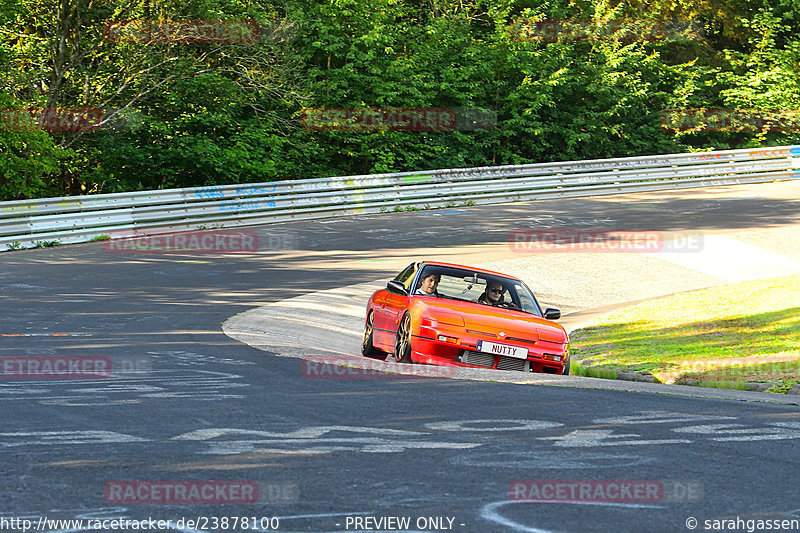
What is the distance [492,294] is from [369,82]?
2228 centimetres

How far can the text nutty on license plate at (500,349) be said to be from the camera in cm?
1179

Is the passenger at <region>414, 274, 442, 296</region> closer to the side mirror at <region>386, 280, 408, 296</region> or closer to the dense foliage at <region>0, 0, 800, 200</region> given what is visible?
the side mirror at <region>386, 280, 408, 296</region>

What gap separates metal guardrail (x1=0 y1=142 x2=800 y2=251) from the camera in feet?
82.2

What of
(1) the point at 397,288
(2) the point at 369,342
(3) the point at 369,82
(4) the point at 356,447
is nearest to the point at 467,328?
(1) the point at 397,288

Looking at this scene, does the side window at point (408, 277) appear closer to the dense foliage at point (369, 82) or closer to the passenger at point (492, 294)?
the passenger at point (492, 294)

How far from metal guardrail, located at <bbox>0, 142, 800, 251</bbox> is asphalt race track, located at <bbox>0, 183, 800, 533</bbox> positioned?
11429 millimetres

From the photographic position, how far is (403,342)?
12.3 metres

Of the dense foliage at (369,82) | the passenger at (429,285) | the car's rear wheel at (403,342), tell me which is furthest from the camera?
the dense foliage at (369,82)

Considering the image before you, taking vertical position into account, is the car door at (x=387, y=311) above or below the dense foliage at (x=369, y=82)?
below

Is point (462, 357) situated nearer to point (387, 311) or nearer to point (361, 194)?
point (387, 311)

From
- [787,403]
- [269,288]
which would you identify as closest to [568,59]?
[269,288]

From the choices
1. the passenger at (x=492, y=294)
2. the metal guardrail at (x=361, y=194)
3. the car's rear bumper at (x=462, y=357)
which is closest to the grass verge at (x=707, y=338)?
the passenger at (x=492, y=294)

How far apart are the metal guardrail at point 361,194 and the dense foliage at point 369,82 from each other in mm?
2133

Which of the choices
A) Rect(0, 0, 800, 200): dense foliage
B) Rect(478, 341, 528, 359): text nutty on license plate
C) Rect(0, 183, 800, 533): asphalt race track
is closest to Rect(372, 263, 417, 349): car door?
Rect(0, 183, 800, 533): asphalt race track
